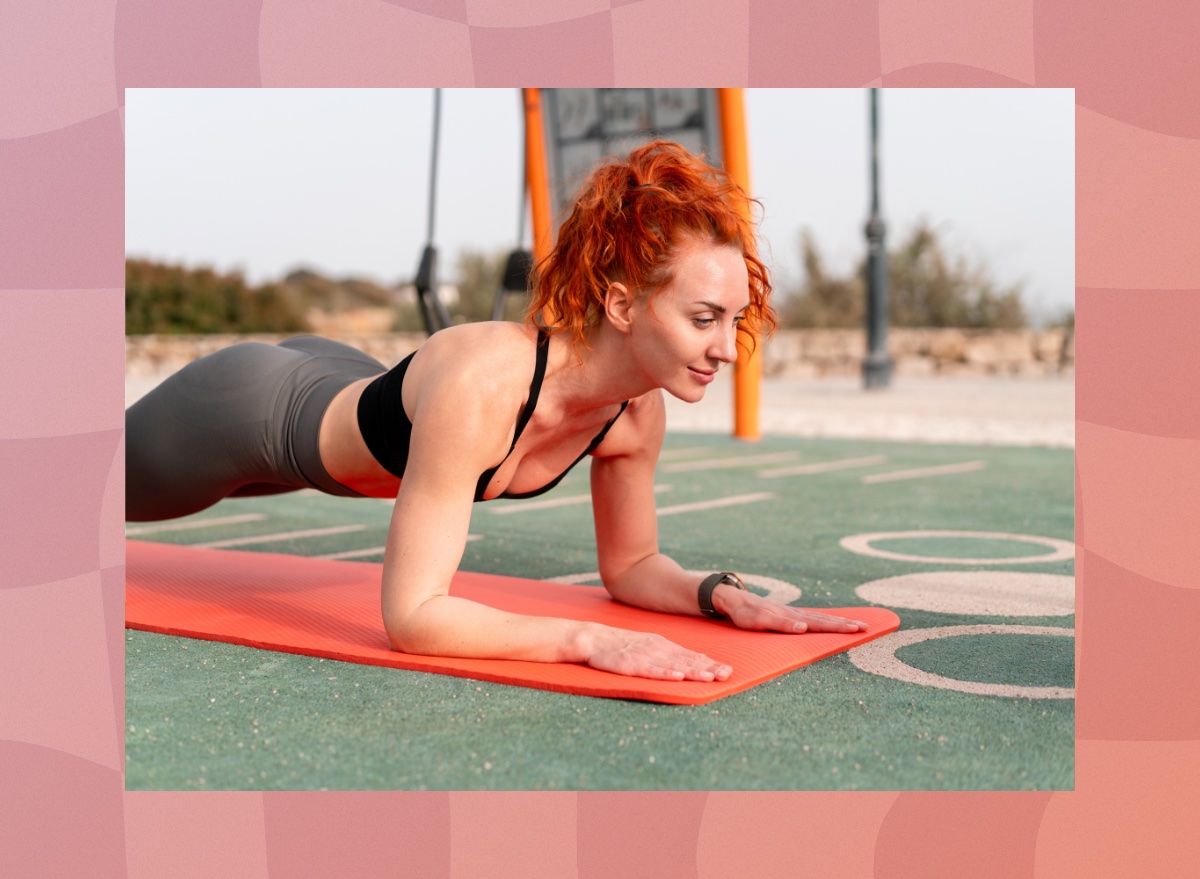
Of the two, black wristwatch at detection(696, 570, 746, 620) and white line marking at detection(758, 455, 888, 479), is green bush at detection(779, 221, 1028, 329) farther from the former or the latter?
black wristwatch at detection(696, 570, 746, 620)

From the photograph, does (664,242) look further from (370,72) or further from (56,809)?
(56,809)

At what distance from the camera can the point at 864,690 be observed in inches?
98.3

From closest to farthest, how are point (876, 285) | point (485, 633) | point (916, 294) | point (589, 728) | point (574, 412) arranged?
point (589, 728) < point (485, 633) < point (574, 412) < point (876, 285) < point (916, 294)

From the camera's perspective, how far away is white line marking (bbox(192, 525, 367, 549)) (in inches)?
180

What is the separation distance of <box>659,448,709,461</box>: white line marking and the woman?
4815 millimetres

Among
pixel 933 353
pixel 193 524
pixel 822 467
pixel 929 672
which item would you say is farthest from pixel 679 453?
pixel 933 353

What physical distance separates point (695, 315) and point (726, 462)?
17.4 feet

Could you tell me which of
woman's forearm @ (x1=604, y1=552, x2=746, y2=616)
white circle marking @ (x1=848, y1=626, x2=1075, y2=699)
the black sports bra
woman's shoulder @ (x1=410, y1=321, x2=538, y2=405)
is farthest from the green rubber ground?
woman's shoulder @ (x1=410, y1=321, x2=538, y2=405)

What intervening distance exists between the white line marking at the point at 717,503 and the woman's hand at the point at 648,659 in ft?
9.22

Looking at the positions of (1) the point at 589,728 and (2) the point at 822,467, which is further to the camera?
(2) the point at 822,467

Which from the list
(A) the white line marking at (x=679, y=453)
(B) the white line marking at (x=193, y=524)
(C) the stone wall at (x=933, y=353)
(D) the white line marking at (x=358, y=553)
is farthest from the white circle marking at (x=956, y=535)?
(C) the stone wall at (x=933, y=353)

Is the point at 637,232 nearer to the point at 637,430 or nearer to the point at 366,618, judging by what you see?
the point at 637,430

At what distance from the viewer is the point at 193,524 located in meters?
5.16

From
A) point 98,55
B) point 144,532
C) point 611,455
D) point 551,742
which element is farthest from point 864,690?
point 144,532
